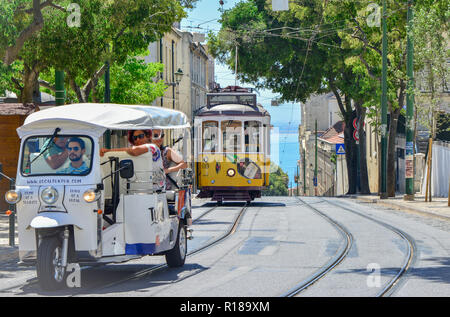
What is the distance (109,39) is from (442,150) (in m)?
17.9

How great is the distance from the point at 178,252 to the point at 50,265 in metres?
2.77

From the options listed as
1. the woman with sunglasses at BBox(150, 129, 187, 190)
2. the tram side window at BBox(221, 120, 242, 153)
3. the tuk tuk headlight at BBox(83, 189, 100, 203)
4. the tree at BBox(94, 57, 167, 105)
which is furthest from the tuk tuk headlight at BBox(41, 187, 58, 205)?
the tree at BBox(94, 57, 167, 105)

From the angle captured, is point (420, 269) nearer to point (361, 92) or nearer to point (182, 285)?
point (182, 285)

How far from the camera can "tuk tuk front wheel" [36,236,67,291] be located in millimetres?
9750

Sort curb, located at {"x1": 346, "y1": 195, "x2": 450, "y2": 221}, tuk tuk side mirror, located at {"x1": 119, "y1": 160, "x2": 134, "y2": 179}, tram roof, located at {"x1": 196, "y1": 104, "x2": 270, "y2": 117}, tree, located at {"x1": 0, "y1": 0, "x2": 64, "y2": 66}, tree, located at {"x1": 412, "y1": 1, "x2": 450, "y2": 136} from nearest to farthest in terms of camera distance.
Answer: tuk tuk side mirror, located at {"x1": 119, "y1": 160, "x2": 134, "y2": 179}
tree, located at {"x1": 0, "y1": 0, "x2": 64, "y2": 66}
curb, located at {"x1": 346, "y1": 195, "x2": 450, "y2": 221}
tree, located at {"x1": 412, "y1": 1, "x2": 450, "y2": 136}
tram roof, located at {"x1": 196, "y1": 104, "x2": 270, "y2": 117}

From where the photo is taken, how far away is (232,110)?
27641 mm

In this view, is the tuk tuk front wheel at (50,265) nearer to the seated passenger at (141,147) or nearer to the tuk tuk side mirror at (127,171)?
the tuk tuk side mirror at (127,171)

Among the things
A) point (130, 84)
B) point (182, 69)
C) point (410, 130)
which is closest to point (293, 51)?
point (130, 84)

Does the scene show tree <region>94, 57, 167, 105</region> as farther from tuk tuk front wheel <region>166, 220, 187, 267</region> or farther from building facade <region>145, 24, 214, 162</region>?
tuk tuk front wheel <region>166, 220, 187, 267</region>

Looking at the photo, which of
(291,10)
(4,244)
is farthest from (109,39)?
(291,10)

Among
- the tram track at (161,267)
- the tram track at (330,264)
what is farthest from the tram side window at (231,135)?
the tram track at (330,264)

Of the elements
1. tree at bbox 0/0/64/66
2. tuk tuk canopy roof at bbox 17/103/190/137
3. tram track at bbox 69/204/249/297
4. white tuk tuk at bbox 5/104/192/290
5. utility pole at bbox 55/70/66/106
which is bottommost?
tram track at bbox 69/204/249/297

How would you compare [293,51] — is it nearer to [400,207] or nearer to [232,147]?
[232,147]
